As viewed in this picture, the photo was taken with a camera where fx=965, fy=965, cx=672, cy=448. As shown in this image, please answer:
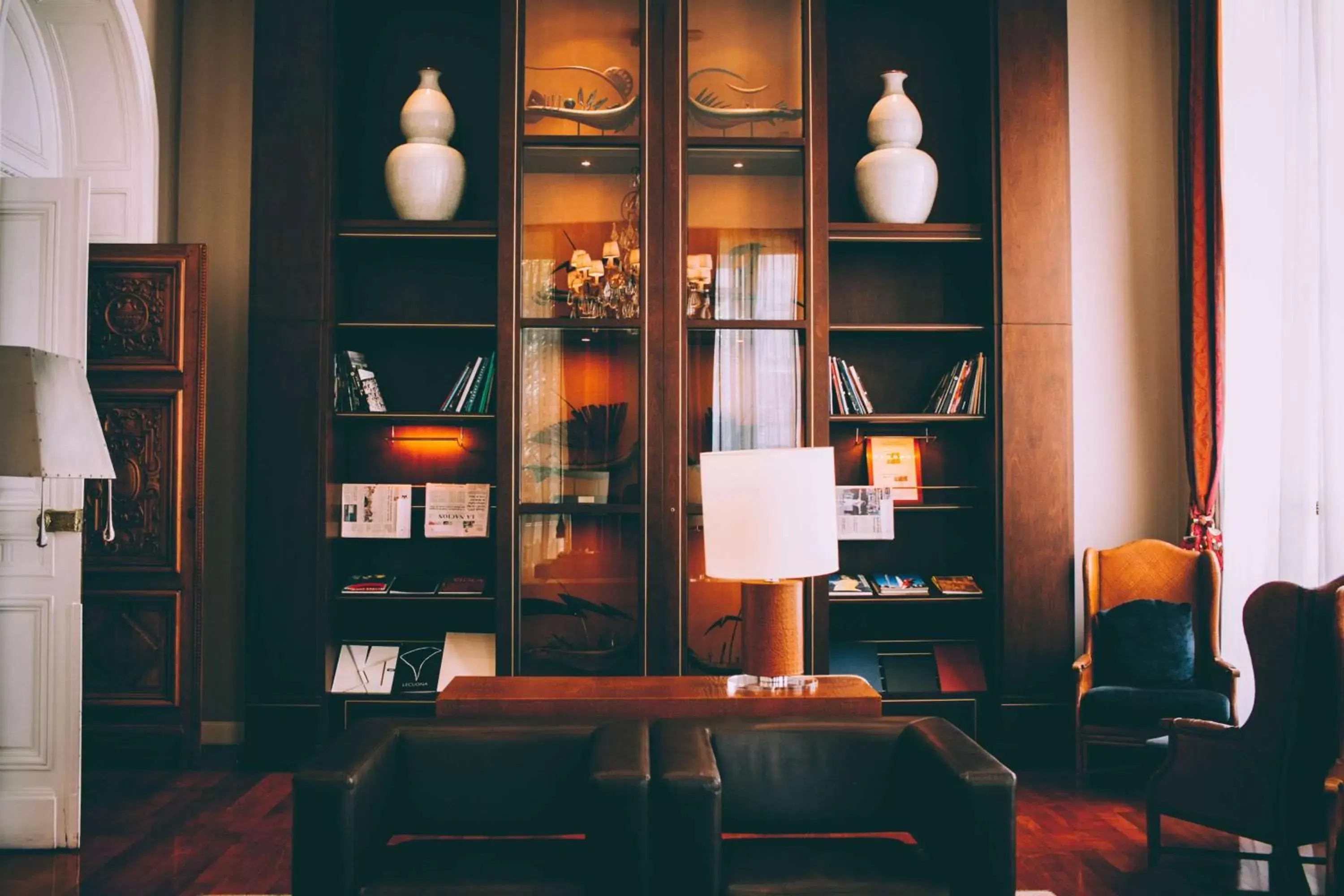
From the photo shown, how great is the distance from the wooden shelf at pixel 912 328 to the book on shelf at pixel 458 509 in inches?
70.9

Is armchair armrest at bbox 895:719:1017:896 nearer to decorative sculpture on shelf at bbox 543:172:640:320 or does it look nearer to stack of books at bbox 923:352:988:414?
stack of books at bbox 923:352:988:414

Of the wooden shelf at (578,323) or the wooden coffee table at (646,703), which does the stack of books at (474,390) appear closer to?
the wooden shelf at (578,323)

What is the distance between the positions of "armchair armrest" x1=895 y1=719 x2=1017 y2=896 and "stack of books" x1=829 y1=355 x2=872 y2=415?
2.39m

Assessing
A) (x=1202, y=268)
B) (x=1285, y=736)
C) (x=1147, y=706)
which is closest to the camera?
(x=1285, y=736)

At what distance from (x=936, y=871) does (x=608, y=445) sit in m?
2.48

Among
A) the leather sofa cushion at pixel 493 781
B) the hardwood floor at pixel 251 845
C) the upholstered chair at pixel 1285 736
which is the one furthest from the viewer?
the hardwood floor at pixel 251 845

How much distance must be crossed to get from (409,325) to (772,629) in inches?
99.2

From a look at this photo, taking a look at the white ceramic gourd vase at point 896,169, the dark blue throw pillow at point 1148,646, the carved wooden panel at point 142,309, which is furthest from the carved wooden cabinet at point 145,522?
the dark blue throw pillow at point 1148,646

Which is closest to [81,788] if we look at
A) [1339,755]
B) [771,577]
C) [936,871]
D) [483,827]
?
[483,827]

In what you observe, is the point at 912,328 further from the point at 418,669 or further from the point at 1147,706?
the point at 418,669

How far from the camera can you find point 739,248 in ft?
14.4

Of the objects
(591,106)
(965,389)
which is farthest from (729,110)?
(965,389)

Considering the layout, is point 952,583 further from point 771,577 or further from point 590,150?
Result: point 590,150

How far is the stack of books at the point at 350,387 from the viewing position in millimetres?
4414
